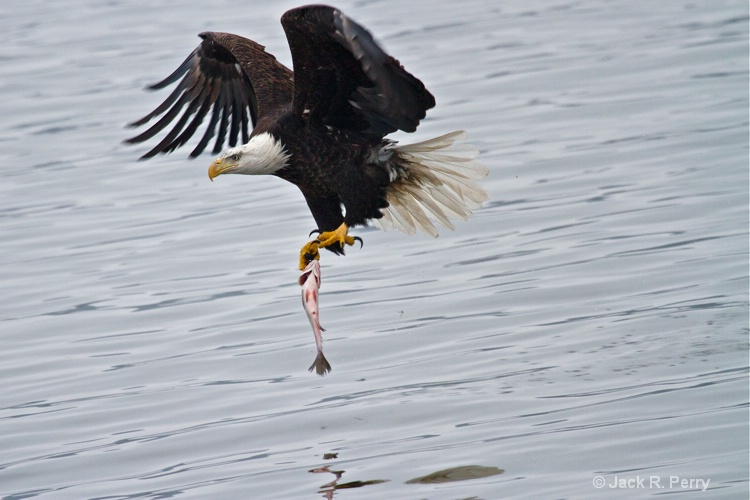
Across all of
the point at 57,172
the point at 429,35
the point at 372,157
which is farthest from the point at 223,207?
the point at 429,35

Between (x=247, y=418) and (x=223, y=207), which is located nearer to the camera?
(x=247, y=418)

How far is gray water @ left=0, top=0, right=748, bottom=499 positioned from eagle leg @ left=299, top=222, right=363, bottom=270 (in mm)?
484

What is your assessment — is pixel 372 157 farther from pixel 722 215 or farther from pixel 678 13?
pixel 678 13

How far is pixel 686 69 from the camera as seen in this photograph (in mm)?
11430

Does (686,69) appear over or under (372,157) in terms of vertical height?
under

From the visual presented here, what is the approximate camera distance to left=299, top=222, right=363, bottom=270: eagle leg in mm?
5805

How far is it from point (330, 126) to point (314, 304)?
3.29ft

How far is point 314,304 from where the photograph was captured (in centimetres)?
513

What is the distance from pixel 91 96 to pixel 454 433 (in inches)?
358

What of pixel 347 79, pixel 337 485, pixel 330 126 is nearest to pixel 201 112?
pixel 330 126

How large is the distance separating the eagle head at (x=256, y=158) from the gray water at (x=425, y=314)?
0.88 meters

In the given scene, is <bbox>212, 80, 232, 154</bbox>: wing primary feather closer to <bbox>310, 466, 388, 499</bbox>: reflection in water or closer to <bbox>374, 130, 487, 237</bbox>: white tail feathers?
<bbox>374, 130, 487, 237</bbox>: white tail feathers
